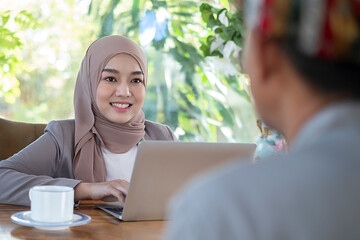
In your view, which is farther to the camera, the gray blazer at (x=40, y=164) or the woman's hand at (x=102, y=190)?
the gray blazer at (x=40, y=164)

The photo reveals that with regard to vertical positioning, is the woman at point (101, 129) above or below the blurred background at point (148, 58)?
below

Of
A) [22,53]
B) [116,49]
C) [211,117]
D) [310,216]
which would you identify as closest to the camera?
[310,216]

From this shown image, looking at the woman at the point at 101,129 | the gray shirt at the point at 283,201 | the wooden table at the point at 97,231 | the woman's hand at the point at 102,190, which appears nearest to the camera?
the gray shirt at the point at 283,201

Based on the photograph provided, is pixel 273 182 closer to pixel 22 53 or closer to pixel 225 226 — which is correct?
pixel 225 226

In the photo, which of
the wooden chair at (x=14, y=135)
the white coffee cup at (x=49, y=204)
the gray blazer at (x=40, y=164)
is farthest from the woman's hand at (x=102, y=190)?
the wooden chair at (x=14, y=135)

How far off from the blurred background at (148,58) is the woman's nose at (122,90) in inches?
49.6

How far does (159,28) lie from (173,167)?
229 cm

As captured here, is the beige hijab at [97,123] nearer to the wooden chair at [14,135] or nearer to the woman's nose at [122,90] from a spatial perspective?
the woman's nose at [122,90]

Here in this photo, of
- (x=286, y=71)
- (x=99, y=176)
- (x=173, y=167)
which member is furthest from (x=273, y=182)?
(x=99, y=176)

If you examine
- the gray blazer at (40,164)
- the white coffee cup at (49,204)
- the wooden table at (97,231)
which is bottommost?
the wooden table at (97,231)

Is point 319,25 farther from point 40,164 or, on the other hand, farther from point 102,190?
point 40,164

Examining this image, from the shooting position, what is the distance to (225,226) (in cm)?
46

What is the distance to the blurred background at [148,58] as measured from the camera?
3449 mm

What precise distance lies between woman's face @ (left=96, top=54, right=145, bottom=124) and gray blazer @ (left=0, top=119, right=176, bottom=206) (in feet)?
0.53
